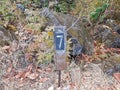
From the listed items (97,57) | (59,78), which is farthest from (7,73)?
(97,57)

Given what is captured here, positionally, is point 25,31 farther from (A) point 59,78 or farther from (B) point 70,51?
(A) point 59,78

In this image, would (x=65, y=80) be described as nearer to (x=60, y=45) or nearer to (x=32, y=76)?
(x=32, y=76)

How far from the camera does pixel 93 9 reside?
16.1 ft

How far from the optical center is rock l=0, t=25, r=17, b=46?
12.8 ft

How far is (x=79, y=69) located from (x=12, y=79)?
87 cm

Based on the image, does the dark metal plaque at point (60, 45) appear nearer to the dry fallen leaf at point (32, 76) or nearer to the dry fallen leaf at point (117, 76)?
the dry fallen leaf at point (32, 76)

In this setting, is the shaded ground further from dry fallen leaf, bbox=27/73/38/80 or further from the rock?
the rock


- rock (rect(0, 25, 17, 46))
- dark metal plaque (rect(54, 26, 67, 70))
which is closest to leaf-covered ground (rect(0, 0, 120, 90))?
rock (rect(0, 25, 17, 46))

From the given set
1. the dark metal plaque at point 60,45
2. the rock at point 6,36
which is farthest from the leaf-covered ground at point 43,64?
the dark metal plaque at point 60,45

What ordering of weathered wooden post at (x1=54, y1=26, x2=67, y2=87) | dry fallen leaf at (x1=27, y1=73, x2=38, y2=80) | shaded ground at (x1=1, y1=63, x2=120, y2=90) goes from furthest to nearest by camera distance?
dry fallen leaf at (x1=27, y1=73, x2=38, y2=80)
shaded ground at (x1=1, y1=63, x2=120, y2=90)
weathered wooden post at (x1=54, y1=26, x2=67, y2=87)

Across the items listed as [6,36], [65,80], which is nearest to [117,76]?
[65,80]

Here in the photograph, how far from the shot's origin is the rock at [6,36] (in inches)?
154

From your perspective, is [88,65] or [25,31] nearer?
[88,65]

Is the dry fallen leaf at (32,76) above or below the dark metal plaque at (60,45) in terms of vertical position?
below
